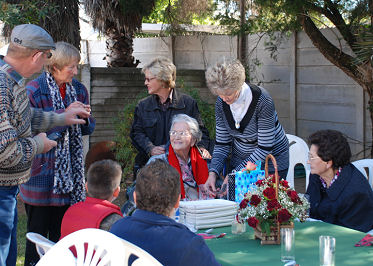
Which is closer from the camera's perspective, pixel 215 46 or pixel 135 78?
pixel 135 78

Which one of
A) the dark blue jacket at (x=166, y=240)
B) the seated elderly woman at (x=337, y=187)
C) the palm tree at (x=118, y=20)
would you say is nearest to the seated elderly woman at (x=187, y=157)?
the seated elderly woman at (x=337, y=187)

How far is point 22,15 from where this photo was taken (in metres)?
6.11

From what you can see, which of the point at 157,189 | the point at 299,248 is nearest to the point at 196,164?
the point at 299,248

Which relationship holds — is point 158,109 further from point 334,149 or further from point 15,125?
point 15,125

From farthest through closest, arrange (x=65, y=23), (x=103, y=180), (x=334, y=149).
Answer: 1. (x=65, y=23)
2. (x=334, y=149)
3. (x=103, y=180)

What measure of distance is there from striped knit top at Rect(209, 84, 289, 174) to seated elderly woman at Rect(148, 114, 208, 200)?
0.41 feet

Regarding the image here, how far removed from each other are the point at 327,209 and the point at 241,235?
2.41 feet

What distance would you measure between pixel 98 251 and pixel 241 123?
2.14m

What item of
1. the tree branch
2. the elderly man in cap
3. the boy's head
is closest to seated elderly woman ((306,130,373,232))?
the boy's head

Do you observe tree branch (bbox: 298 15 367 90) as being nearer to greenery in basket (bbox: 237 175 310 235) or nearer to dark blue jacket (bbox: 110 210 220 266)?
greenery in basket (bbox: 237 175 310 235)

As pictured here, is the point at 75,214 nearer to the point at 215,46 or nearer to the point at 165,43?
the point at 215,46

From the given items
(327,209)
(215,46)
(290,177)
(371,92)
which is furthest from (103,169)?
(215,46)

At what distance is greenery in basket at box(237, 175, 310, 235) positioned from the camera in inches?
114

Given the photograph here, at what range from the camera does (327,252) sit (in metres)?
2.50
